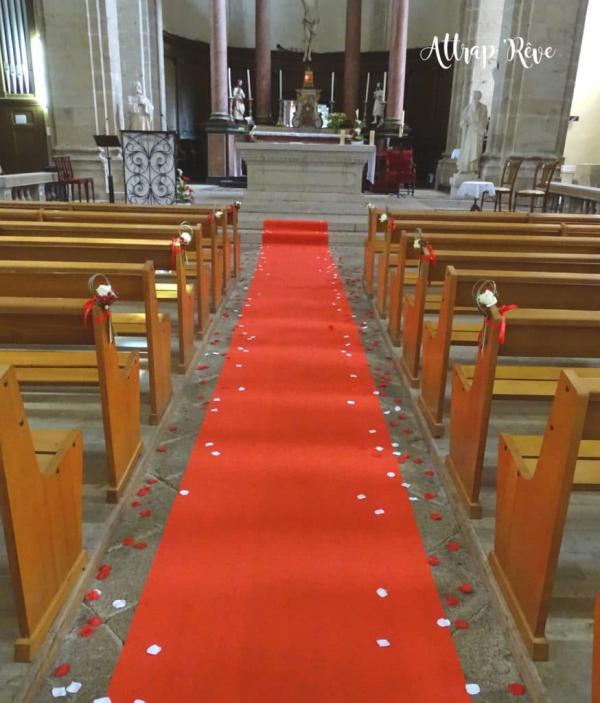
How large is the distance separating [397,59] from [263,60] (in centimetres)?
318

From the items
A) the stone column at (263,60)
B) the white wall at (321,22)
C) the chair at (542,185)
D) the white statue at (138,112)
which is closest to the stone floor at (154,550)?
the chair at (542,185)

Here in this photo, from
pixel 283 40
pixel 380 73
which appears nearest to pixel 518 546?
pixel 380 73

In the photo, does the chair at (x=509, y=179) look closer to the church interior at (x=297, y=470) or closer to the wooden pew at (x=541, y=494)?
the church interior at (x=297, y=470)

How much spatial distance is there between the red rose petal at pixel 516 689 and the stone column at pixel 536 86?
386 inches

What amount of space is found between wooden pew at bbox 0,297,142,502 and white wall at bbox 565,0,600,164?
1441 cm

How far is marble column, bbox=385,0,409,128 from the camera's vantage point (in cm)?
1258

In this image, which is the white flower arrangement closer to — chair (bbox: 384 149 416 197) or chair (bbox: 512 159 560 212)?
chair (bbox: 512 159 560 212)

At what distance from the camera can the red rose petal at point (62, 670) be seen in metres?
1.51

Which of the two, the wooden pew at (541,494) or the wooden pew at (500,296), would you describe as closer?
the wooden pew at (541,494)

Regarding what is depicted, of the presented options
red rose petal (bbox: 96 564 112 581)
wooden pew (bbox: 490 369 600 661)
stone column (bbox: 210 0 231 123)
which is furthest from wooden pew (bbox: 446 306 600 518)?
stone column (bbox: 210 0 231 123)

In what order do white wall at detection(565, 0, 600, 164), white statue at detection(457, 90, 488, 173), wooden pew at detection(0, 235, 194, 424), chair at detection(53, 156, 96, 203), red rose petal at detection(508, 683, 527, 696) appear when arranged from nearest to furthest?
red rose petal at detection(508, 683, 527, 696) → wooden pew at detection(0, 235, 194, 424) → chair at detection(53, 156, 96, 203) → white statue at detection(457, 90, 488, 173) → white wall at detection(565, 0, 600, 164)

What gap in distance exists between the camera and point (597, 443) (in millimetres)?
1923

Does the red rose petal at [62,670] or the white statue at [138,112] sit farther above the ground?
the white statue at [138,112]

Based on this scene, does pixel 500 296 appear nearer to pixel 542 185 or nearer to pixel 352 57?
pixel 542 185
